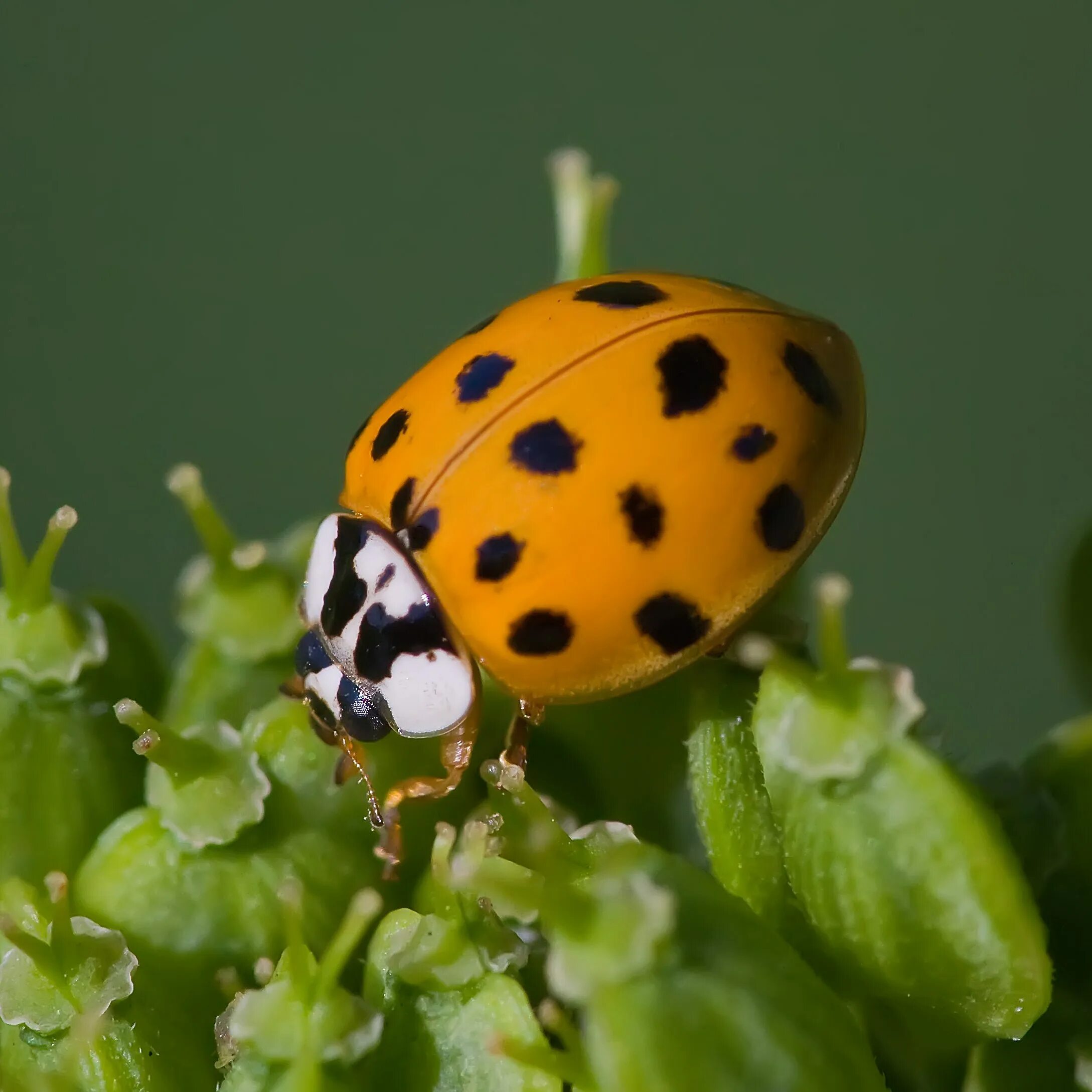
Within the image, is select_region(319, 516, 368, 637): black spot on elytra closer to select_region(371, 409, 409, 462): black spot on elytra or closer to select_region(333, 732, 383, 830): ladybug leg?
select_region(371, 409, 409, 462): black spot on elytra

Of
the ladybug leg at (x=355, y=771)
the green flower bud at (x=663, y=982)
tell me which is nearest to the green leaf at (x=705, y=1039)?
the green flower bud at (x=663, y=982)

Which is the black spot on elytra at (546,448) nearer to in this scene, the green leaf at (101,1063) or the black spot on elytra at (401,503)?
the black spot on elytra at (401,503)

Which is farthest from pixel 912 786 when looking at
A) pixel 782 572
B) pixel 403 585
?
pixel 403 585

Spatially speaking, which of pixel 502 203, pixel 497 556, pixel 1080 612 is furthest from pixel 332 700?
pixel 502 203

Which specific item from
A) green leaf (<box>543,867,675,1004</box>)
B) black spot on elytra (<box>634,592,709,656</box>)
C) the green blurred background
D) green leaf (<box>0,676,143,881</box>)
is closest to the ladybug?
black spot on elytra (<box>634,592,709,656</box>)

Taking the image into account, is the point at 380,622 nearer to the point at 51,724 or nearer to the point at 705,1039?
the point at 51,724
